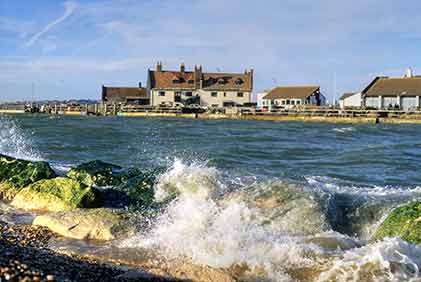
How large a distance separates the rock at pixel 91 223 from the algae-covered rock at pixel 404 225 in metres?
4.24

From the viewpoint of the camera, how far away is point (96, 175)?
14227 millimetres

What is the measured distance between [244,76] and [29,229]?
7612 cm

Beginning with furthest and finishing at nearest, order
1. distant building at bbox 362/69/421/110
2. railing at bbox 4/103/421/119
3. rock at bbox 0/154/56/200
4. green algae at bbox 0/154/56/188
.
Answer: distant building at bbox 362/69/421/110, railing at bbox 4/103/421/119, green algae at bbox 0/154/56/188, rock at bbox 0/154/56/200

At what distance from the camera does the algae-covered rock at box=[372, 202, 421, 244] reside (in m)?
8.67

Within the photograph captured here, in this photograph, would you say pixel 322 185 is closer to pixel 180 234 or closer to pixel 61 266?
pixel 180 234

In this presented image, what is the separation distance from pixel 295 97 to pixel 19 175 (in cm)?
6132

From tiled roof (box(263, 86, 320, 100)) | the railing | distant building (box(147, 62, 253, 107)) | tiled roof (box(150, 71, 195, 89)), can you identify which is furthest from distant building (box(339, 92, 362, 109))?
tiled roof (box(150, 71, 195, 89))

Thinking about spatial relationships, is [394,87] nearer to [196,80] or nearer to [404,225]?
[196,80]

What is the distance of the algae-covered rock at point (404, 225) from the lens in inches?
341

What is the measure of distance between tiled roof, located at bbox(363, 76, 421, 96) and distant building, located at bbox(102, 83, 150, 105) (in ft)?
113

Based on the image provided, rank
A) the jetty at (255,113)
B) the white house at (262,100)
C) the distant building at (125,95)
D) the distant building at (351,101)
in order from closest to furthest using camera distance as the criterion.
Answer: the jetty at (255,113) < the distant building at (351,101) < the white house at (262,100) < the distant building at (125,95)

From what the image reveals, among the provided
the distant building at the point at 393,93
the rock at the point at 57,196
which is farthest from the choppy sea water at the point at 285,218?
the distant building at the point at 393,93

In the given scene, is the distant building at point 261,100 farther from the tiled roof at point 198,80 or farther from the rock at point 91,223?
the rock at point 91,223

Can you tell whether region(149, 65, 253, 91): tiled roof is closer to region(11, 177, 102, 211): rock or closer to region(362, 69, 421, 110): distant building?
region(362, 69, 421, 110): distant building
